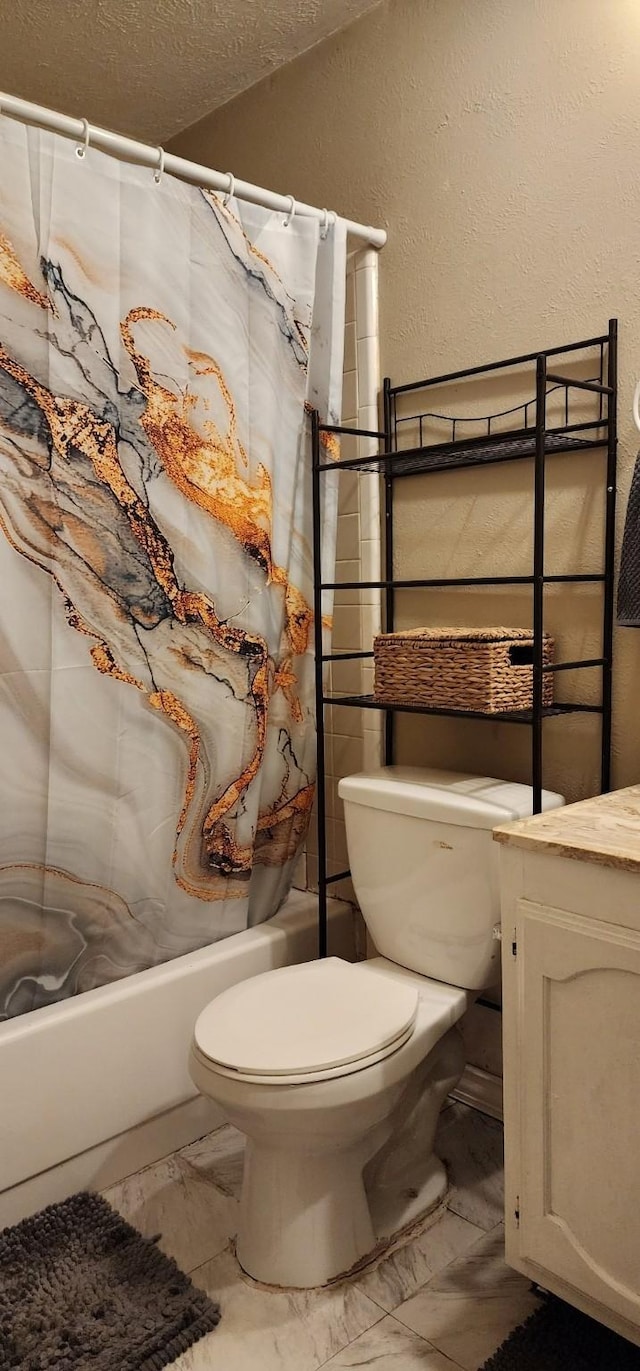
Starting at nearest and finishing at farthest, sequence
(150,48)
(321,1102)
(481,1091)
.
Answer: (321,1102) < (481,1091) < (150,48)

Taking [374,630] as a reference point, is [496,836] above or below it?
below

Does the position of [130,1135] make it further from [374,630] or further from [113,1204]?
[374,630]

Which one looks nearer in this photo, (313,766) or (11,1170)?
(11,1170)

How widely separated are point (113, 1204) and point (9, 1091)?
33 centimetres

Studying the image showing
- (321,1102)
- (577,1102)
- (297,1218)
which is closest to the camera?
(577,1102)

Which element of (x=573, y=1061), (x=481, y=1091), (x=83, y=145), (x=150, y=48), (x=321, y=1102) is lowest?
(x=481, y=1091)

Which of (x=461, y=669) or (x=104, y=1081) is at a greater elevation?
(x=461, y=669)

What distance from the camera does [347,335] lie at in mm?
2172

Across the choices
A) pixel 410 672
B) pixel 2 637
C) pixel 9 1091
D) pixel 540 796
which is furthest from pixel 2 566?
pixel 540 796

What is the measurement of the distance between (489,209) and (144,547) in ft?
3.16

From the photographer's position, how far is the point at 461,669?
171 centimetres

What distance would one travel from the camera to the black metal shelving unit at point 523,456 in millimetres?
1628

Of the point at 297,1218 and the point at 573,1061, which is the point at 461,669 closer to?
the point at 573,1061

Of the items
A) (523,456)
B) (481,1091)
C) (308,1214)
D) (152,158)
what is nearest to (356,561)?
(523,456)
